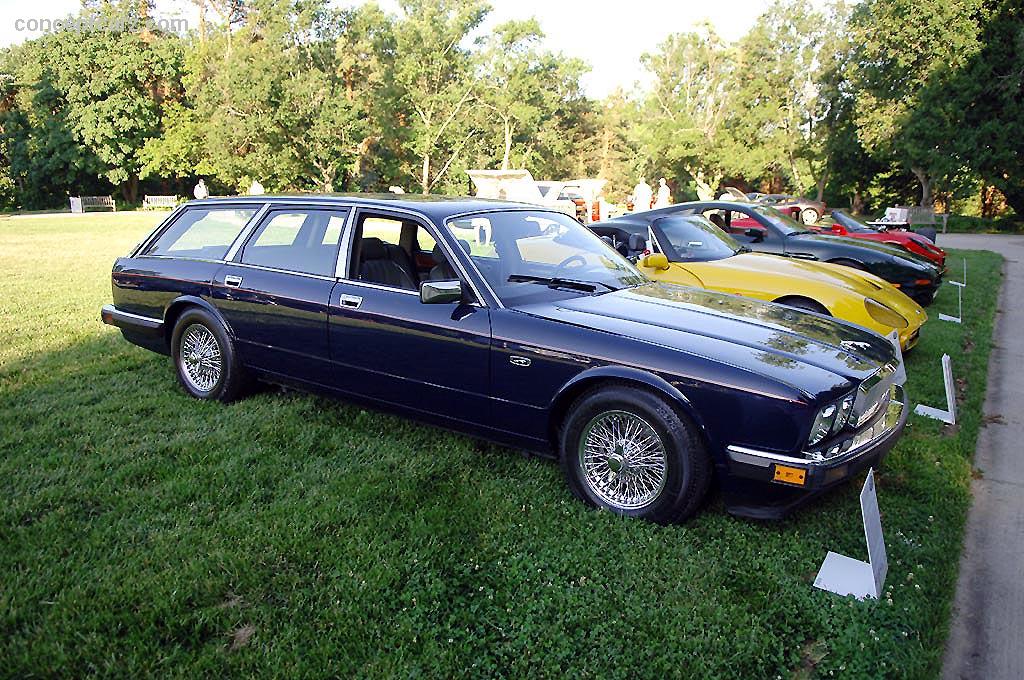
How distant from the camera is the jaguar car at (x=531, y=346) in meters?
3.22

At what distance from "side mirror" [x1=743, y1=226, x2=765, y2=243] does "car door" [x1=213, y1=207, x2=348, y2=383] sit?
19.7 ft

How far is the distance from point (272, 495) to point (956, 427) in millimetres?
4559

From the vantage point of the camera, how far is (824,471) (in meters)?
3.06

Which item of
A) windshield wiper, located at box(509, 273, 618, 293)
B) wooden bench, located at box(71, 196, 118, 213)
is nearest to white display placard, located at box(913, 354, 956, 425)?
windshield wiper, located at box(509, 273, 618, 293)

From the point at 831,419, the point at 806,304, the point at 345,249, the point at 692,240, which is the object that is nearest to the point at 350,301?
the point at 345,249

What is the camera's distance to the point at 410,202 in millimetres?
4504

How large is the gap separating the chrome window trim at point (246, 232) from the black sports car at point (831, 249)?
4840mm

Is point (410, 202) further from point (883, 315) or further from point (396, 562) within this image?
point (883, 315)

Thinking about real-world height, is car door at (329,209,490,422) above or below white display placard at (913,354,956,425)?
above

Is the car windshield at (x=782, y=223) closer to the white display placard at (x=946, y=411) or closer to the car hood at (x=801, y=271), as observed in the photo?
the car hood at (x=801, y=271)

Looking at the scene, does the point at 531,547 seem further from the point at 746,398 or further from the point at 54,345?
the point at 54,345

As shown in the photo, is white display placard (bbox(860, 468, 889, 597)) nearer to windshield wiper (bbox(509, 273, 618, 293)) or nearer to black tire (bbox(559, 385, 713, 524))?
black tire (bbox(559, 385, 713, 524))

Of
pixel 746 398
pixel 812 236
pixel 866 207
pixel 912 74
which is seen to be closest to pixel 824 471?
pixel 746 398

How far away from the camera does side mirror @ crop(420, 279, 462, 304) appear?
12.3 feet
